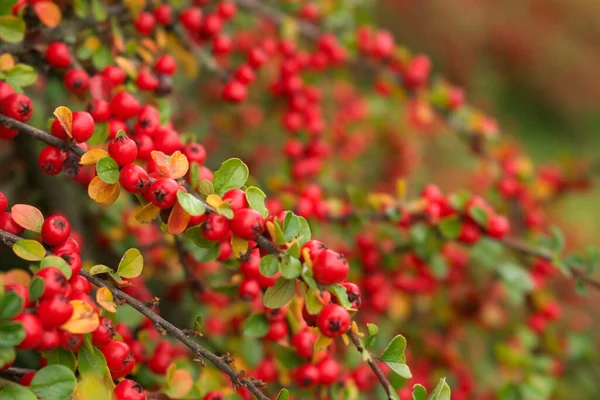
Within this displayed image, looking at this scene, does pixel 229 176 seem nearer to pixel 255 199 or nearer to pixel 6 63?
pixel 255 199

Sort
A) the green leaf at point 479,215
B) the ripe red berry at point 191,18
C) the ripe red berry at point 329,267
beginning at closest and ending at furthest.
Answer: the ripe red berry at point 329,267 < the green leaf at point 479,215 < the ripe red berry at point 191,18

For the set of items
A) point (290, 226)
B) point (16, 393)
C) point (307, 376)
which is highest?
point (290, 226)

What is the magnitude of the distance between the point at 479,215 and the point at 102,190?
766mm

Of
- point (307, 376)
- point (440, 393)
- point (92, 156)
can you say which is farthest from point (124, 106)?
point (440, 393)

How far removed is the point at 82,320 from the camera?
69 centimetres

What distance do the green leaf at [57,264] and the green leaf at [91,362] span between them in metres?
0.10

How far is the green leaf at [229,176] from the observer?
839 millimetres

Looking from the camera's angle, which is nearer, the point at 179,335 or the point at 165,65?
the point at 179,335

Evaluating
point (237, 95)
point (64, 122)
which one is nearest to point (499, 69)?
point (237, 95)

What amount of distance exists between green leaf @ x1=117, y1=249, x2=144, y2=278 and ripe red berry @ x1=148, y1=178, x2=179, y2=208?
0.35 ft

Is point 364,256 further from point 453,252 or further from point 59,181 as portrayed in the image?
point 59,181

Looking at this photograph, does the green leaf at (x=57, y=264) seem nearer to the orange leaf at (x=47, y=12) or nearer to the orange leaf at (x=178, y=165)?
the orange leaf at (x=178, y=165)

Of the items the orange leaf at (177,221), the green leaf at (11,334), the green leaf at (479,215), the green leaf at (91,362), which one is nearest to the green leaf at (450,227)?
the green leaf at (479,215)

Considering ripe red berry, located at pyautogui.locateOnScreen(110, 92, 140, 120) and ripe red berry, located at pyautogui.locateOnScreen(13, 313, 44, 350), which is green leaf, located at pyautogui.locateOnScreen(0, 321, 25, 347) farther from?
ripe red berry, located at pyautogui.locateOnScreen(110, 92, 140, 120)
